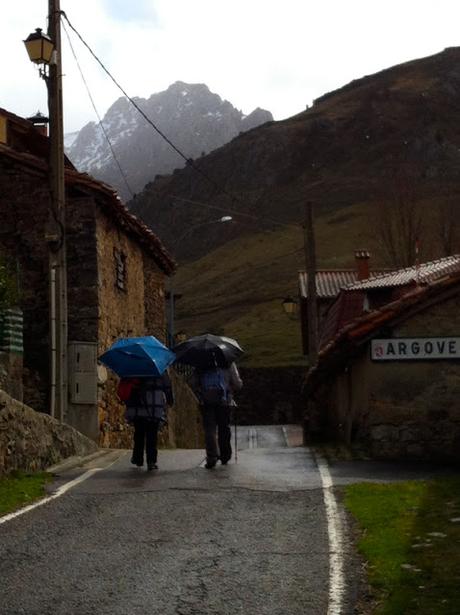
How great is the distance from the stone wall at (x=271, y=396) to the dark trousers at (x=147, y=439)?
41020 millimetres

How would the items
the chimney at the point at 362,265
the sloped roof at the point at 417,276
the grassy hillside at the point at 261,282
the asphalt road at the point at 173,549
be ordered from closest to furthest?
the asphalt road at the point at 173,549
the sloped roof at the point at 417,276
the chimney at the point at 362,265
the grassy hillside at the point at 261,282

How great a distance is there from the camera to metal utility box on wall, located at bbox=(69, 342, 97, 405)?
62.8 ft

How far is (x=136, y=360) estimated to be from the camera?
13.9 meters

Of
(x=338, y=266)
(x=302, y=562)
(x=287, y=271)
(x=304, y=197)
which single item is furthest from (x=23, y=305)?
(x=304, y=197)

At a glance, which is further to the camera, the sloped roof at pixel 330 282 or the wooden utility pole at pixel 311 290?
the sloped roof at pixel 330 282

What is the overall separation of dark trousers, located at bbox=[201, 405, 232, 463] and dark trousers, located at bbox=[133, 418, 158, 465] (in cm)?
70

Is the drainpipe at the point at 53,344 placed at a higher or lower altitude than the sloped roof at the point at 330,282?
lower

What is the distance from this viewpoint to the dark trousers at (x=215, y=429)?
13945mm

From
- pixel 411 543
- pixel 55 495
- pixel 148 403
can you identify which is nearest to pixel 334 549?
pixel 411 543

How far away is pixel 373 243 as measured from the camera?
3243 inches

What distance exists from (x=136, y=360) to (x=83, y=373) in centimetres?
564

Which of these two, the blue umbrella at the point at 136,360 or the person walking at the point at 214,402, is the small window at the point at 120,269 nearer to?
the blue umbrella at the point at 136,360

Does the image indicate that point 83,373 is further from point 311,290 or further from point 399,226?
point 399,226

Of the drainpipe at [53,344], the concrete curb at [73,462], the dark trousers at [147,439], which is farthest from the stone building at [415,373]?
the drainpipe at [53,344]
